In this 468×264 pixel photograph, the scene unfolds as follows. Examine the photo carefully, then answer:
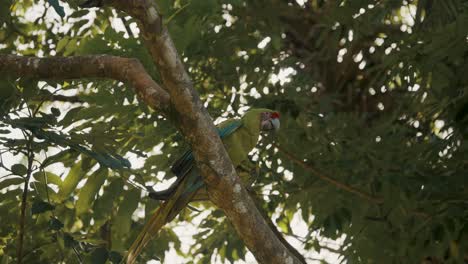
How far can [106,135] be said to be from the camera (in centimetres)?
389

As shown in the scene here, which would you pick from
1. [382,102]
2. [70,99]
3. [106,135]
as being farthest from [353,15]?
[70,99]

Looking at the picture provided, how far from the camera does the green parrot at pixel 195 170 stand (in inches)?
159

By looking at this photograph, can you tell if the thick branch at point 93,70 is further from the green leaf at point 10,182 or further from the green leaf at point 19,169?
the green leaf at point 10,182

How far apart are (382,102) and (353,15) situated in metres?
1.69

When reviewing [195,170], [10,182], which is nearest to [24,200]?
[10,182]

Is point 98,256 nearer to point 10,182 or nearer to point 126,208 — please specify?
point 126,208

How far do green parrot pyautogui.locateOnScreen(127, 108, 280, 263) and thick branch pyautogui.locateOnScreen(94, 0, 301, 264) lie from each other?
481 millimetres

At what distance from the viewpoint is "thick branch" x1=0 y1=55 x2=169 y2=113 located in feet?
11.3

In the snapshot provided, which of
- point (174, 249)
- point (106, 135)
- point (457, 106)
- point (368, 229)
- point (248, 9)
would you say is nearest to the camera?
point (106, 135)

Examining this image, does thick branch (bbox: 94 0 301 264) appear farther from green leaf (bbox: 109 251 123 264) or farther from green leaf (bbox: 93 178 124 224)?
green leaf (bbox: 93 178 124 224)

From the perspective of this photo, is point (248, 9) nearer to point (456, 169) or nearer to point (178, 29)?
point (178, 29)

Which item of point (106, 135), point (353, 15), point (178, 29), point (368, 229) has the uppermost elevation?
point (353, 15)

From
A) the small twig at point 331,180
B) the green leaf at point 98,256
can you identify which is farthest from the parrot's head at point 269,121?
the green leaf at point 98,256

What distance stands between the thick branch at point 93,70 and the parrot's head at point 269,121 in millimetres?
1355
